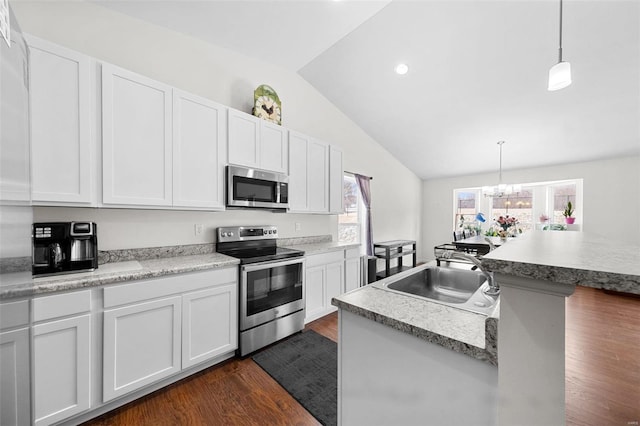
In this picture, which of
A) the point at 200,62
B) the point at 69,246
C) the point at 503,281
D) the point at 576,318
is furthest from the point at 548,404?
the point at 576,318

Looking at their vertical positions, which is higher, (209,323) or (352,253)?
(352,253)

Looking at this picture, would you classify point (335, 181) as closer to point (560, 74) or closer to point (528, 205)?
point (560, 74)

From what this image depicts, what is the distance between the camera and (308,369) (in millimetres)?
1979

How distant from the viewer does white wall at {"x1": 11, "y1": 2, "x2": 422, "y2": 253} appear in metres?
1.78

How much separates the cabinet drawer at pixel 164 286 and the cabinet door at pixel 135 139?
0.61 metres

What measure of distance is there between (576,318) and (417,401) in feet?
12.4

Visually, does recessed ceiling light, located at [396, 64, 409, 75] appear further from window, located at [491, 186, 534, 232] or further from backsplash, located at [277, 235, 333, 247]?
window, located at [491, 186, 534, 232]

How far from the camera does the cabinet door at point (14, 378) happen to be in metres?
0.55

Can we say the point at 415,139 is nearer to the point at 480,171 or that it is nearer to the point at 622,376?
the point at 480,171

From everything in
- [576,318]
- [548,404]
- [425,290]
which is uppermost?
[548,404]

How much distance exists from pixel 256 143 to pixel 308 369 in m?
2.18

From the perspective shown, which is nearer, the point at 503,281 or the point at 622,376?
the point at 503,281

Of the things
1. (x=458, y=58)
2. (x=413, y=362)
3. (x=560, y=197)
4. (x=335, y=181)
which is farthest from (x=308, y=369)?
(x=560, y=197)

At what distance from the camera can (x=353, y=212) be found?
4418 mm
